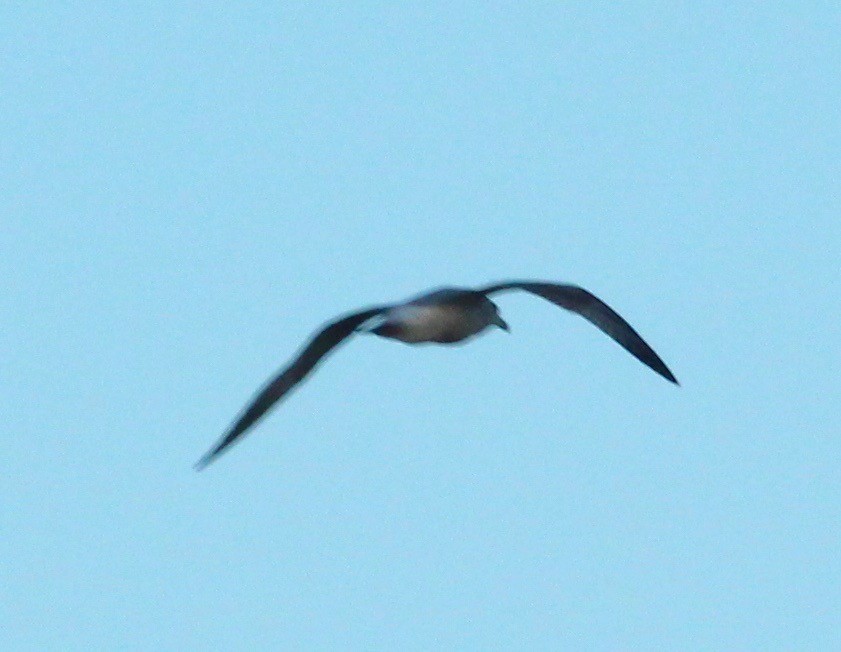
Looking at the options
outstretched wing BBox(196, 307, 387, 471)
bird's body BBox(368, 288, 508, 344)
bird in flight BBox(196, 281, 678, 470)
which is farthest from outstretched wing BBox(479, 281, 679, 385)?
outstretched wing BBox(196, 307, 387, 471)

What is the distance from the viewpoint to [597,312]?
76.7 ft

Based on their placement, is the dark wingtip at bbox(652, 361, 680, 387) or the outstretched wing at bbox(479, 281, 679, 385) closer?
the outstretched wing at bbox(479, 281, 679, 385)

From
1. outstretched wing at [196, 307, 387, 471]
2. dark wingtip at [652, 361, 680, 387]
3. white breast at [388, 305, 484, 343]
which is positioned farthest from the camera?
dark wingtip at [652, 361, 680, 387]

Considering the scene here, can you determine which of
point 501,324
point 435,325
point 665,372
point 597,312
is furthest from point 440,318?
point 665,372

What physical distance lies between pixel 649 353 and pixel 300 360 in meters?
6.22

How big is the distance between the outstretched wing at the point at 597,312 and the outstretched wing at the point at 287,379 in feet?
8.90

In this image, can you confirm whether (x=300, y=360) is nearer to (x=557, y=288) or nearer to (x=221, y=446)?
(x=221, y=446)

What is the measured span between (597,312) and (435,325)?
2634 millimetres

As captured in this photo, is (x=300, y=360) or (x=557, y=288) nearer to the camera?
(x=300, y=360)

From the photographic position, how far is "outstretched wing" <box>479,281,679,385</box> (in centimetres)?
2242

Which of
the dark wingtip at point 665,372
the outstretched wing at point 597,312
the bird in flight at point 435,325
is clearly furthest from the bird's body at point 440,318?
the dark wingtip at point 665,372

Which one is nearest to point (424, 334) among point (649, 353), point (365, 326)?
point (365, 326)

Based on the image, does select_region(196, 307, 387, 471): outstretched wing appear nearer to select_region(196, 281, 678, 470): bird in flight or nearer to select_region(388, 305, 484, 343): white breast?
select_region(196, 281, 678, 470): bird in flight

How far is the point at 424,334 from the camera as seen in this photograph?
21.4 meters
